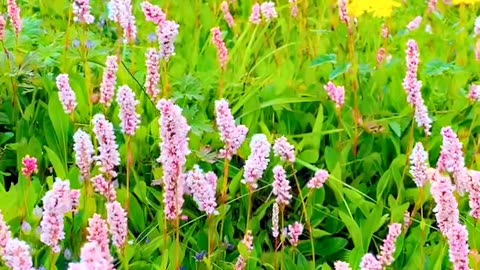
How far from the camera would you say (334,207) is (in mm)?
1885

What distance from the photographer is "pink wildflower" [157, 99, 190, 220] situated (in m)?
1.24

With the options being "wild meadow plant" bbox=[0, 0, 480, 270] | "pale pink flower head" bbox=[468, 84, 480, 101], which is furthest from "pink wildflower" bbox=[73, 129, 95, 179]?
"pale pink flower head" bbox=[468, 84, 480, 101]

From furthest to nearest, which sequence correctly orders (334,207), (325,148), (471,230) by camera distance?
(325,148) → (334,207) → (471,230)

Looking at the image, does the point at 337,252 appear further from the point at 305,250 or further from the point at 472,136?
the point at 472,136

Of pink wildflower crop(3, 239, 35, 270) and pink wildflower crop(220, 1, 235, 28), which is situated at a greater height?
pink wildflower crop(3, 239, 35, 270)

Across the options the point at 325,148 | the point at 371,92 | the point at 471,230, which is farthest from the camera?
the point at 371,92

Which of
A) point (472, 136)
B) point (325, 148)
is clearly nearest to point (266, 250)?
point (325, 148)

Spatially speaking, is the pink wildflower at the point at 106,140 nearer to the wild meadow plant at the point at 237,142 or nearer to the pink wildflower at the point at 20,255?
the wild meadow plant at the point at 237,142

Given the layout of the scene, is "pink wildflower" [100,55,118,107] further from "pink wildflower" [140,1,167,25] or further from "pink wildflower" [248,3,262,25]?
"pink wildflower" [248,3,262,25]

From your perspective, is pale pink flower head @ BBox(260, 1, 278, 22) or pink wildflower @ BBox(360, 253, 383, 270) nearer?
pink wildflower @ BBox(360, 253, 383, 270)

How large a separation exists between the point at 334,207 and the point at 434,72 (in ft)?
1.82

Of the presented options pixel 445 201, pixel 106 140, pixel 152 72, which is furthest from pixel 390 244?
pixel 152 72

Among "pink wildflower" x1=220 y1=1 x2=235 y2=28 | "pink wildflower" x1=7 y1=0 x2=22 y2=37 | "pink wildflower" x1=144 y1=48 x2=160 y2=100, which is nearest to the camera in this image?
"pink wildflower" x1=144 y1=48 x2=160 y2=100

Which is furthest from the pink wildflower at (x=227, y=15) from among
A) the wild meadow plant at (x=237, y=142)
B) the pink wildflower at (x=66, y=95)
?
the pink wildflower at (x=66, y=95)
